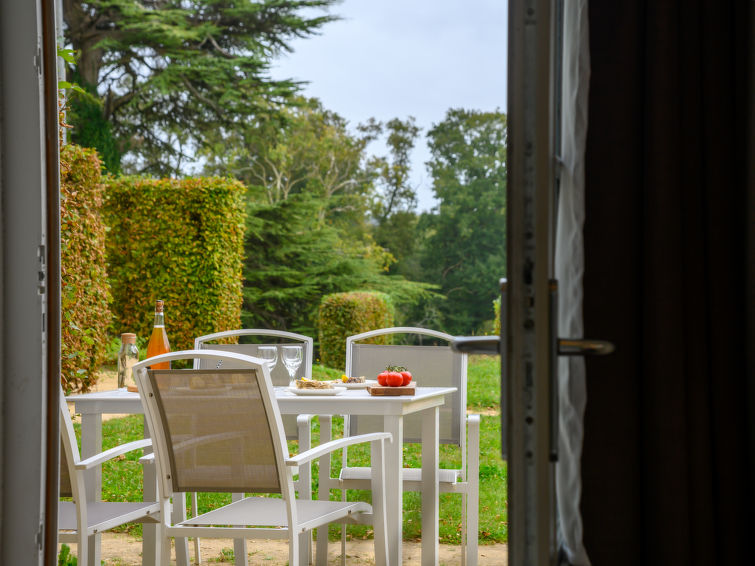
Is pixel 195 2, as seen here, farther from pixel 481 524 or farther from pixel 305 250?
pixel 481 524

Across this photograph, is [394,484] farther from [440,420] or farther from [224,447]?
[224,447]

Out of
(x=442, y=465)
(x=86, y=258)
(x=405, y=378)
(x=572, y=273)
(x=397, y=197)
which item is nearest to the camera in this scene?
(x=572, y=273)

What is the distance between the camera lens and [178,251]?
329 inches

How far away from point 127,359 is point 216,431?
0.84m

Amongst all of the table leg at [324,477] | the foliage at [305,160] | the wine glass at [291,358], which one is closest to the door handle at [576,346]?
the wine glass at [291,358]

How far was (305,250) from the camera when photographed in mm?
12641

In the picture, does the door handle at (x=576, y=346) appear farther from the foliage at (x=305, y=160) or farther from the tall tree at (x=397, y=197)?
the tall tree at (x=397, y=197)

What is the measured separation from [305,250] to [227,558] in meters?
8.93

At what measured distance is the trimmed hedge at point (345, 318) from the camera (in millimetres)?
9133

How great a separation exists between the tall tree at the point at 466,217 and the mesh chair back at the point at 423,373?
348 inches

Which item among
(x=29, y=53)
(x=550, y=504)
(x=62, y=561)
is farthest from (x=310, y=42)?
(x=550, y=504)

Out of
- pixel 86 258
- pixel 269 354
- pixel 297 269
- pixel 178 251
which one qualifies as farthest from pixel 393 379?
pixel 297 269

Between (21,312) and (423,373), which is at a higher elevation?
(21,312)

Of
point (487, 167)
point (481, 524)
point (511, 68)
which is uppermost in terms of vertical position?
point (487, 167)
